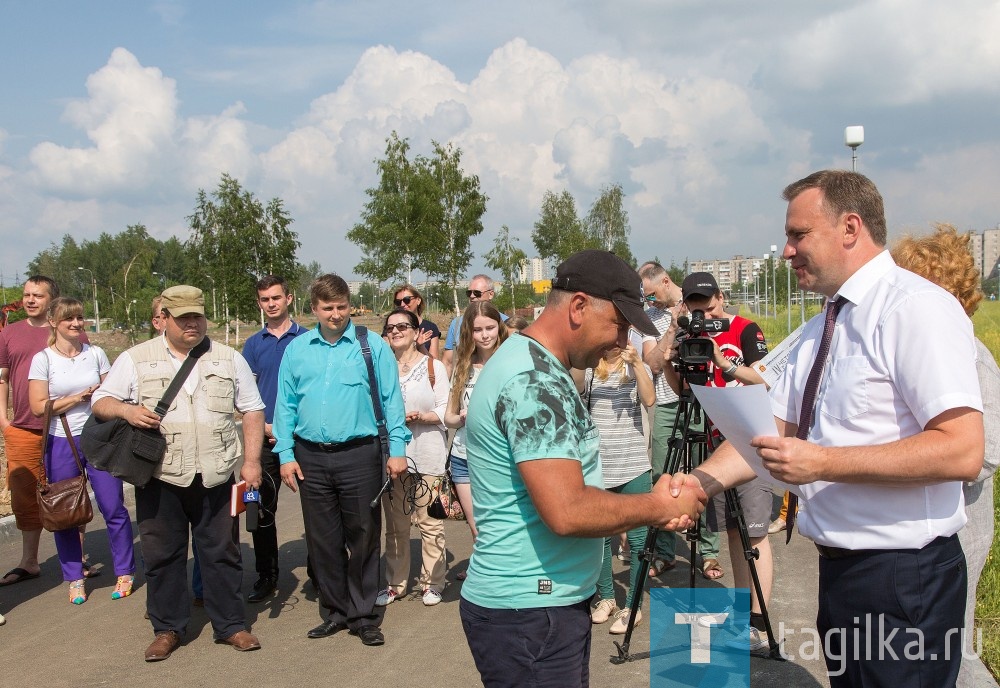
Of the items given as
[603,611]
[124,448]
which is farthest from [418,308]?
[603,611]

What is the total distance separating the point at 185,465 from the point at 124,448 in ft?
1.18

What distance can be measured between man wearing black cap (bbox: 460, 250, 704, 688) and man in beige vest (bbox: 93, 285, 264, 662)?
9.94 feet

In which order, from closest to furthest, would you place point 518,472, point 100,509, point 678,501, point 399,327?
point 518,472
point 678,501
point 100,509
point 399,327

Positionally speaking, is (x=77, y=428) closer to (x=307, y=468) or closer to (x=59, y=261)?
(x=307, y=468)

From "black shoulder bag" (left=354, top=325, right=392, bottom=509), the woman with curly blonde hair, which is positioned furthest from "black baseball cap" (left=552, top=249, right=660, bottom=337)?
"black shoulder bag" (left=354, top=325, right=392, bottom=509)

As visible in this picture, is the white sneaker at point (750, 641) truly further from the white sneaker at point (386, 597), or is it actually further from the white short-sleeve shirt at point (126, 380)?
the white short-sleeve shirt at point (126, 380)

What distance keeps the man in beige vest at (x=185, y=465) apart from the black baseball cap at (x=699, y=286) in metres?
2.88

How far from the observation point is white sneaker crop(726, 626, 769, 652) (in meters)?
4.70

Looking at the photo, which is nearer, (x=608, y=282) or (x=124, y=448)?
(x=608, y=282)

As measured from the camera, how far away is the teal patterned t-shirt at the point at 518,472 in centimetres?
240

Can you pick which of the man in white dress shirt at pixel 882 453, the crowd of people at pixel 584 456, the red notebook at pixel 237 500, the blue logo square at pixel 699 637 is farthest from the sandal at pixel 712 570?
the man in white dress shirt at pixel 882 453

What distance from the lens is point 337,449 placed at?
531 cm

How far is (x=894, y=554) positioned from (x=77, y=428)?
5844 mm

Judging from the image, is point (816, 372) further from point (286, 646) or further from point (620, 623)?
point (286, 646)
